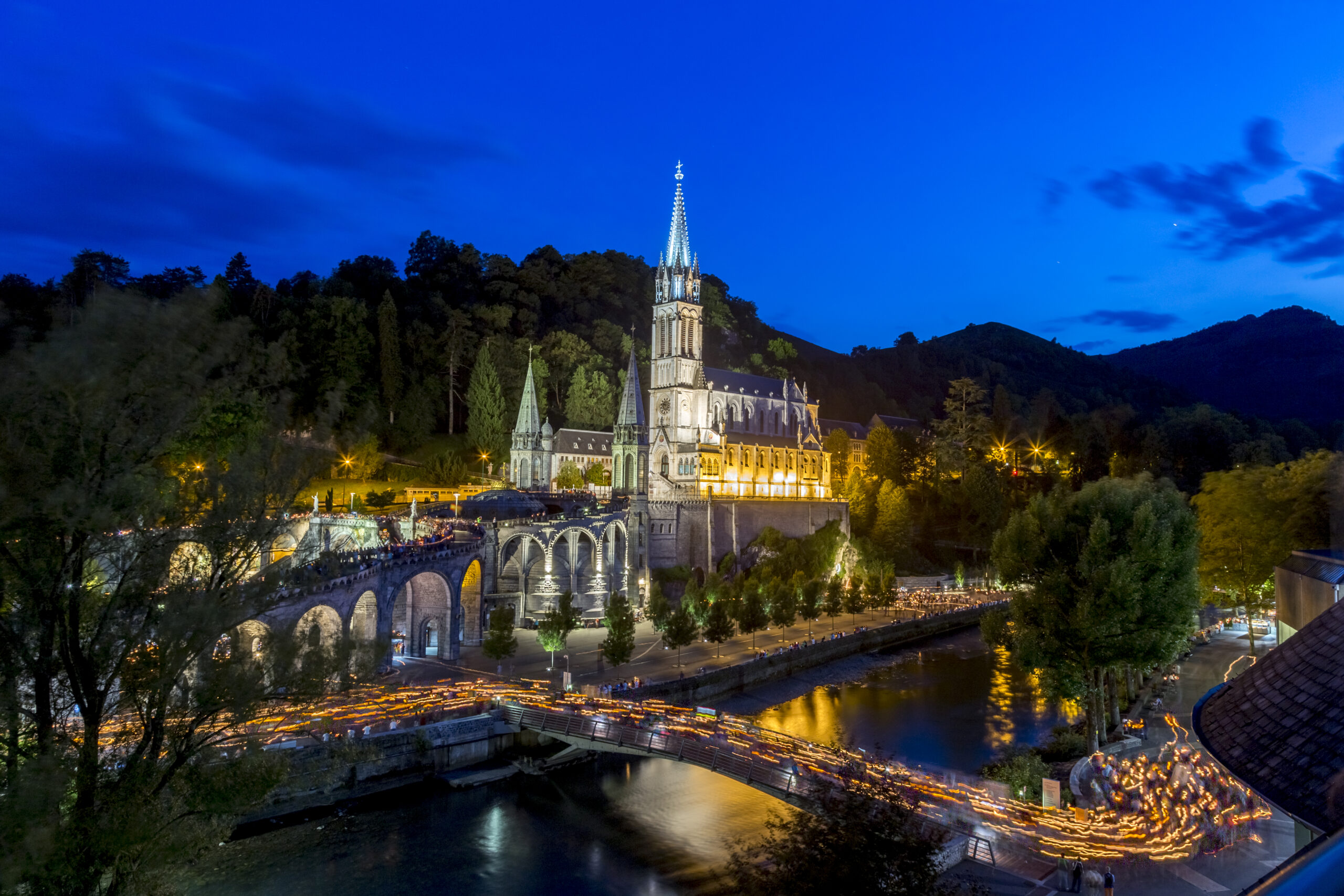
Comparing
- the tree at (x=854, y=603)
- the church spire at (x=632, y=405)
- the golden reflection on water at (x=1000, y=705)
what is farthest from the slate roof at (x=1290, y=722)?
the church spire at (x=632, y=405)

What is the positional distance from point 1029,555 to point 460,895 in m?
19.7

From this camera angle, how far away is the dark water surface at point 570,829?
22000 mm

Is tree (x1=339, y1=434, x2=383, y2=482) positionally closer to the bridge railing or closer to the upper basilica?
the upper basilica

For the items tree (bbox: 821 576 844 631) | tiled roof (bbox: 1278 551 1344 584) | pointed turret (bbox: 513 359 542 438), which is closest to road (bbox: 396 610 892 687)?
tree (bbox: 821 576 844 631)

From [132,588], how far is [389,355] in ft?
225

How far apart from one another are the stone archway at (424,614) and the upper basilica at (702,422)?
1200 inches

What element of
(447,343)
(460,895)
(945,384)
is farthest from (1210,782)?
(945,384)

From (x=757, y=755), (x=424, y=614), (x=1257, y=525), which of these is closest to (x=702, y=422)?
(x=424, y=614)

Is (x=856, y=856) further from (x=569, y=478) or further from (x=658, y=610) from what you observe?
(x=569, y=478)

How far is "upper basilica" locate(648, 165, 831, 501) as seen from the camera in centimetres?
7269

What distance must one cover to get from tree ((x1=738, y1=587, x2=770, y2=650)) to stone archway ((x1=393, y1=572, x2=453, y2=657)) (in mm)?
14982

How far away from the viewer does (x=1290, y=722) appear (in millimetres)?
8125

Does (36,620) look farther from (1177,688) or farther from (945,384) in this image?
(945,384)

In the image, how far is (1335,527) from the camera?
1379 inches
